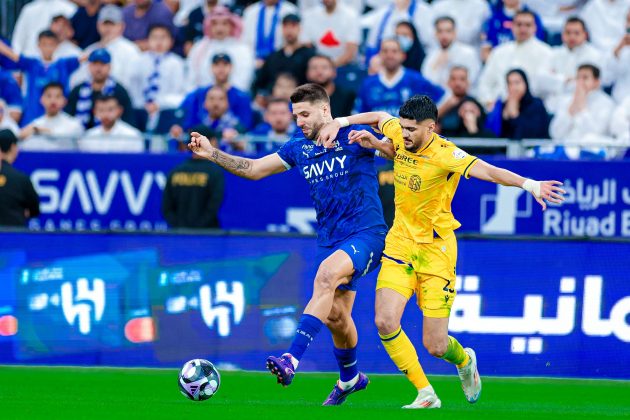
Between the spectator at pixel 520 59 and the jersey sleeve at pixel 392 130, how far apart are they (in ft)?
25.2

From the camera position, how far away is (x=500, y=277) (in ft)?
45.5

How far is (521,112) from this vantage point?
17.6 m

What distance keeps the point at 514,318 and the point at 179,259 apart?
3.51 meters

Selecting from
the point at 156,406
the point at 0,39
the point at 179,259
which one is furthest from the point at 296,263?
the point at 0,39

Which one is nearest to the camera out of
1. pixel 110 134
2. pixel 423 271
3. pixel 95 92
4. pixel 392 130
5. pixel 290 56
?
pixel 423 271

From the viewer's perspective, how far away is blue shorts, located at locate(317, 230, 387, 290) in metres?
10.4

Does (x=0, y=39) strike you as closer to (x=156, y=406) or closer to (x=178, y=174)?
(x=178, y=174)

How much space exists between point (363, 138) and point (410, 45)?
29.3ft

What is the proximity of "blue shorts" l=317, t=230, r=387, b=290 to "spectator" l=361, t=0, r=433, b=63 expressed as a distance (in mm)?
8775

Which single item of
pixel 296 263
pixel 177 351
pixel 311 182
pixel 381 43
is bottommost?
pixel 177 351

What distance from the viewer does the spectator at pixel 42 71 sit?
20.0m

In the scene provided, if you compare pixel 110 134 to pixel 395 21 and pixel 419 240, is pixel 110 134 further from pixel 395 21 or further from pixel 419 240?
pixel 419 240

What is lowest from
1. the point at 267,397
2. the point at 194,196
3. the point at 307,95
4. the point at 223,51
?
the point at 267,397

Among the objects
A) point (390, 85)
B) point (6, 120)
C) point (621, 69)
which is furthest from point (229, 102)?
point (621, 69)
